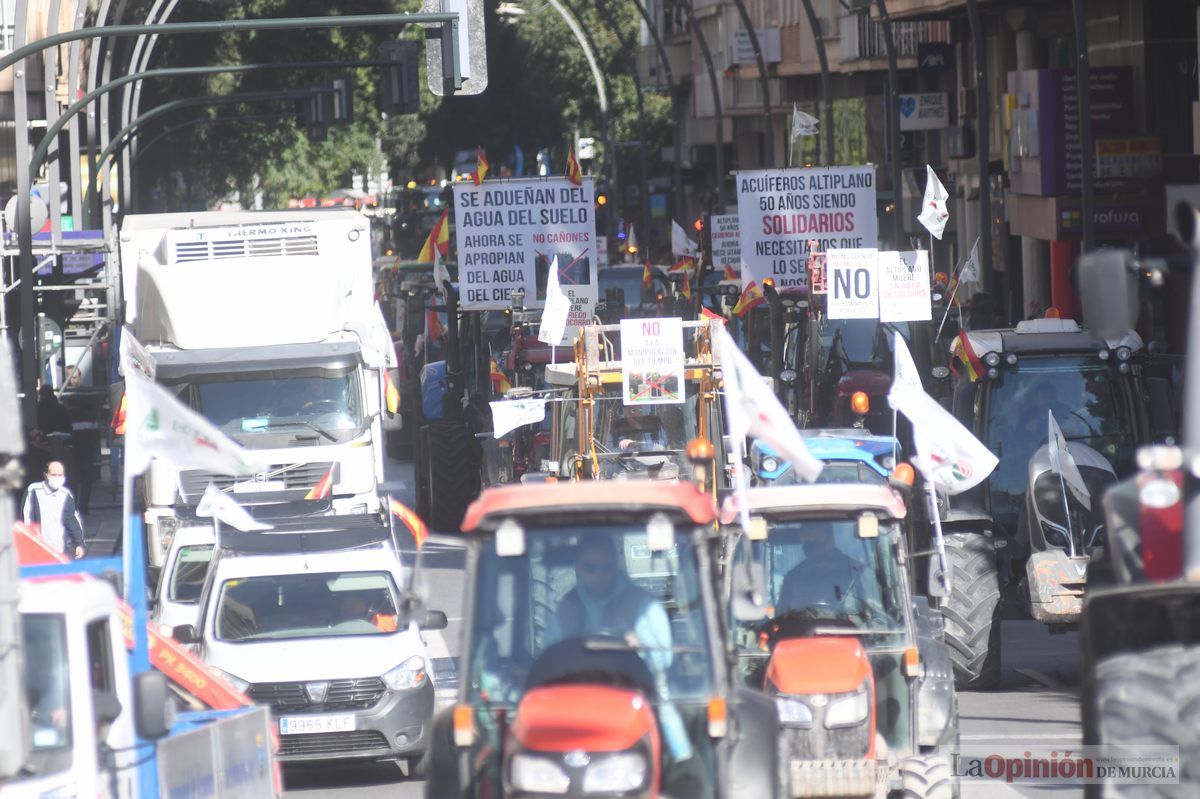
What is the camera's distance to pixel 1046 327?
15688 millimetres

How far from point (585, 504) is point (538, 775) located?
41.0 inches

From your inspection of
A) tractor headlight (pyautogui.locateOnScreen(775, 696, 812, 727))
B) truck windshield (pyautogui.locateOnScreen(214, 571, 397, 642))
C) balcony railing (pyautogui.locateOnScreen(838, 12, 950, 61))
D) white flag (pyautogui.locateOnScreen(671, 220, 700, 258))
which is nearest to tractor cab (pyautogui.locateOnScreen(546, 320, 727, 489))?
truck windshield (pyautogui.locateOnScreen(214, 571, 397, 642))

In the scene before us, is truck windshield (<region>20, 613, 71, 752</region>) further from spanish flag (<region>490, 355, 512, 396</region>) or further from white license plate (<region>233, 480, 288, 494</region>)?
spanish flag (<region>490, 355, 512, 396</region>)

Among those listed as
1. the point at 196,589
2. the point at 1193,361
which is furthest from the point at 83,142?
the point at 1193,361

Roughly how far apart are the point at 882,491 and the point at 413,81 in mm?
14433

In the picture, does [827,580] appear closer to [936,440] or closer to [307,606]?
[936,440]

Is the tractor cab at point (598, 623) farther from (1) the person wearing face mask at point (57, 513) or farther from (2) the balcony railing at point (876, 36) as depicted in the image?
(2) the balcony railing at point (876, 36)

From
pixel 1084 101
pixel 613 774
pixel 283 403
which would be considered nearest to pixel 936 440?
pixel 613 774

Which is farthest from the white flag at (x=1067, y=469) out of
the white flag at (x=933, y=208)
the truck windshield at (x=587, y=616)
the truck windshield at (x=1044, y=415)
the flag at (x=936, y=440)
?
the white flag at (x=933, y=208)

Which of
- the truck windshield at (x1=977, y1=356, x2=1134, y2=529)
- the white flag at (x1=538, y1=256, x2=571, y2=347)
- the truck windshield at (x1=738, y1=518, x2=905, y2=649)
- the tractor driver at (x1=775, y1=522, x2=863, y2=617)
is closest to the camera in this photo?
the truck windshield at (x1=738, y1=518, x2=905, y2=649)

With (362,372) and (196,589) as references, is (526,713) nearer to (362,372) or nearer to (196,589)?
(196,589)

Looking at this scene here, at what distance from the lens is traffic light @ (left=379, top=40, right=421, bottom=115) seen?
77.1ft

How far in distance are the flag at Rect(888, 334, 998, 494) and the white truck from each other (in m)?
7.69

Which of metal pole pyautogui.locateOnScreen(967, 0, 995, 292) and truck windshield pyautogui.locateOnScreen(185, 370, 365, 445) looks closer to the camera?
truck windshield pyautogui.locateOnScreen(185, 370, 365, 445)
